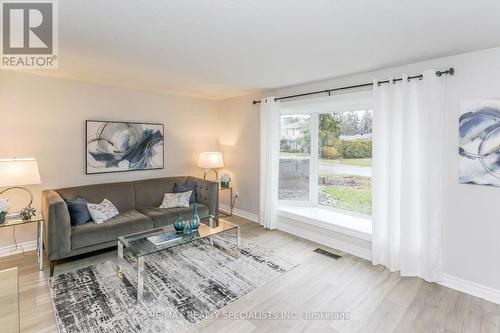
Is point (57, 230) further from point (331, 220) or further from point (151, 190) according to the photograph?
point (331, 220)

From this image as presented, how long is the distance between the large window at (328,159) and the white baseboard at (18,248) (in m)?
3.71

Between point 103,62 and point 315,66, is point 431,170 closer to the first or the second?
point 315,66

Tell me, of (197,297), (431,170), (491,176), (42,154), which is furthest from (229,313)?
(42,154)

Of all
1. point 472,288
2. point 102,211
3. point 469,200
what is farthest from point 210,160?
point 472,288

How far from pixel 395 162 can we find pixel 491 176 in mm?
810

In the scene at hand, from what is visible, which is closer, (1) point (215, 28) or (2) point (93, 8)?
(2) point (93, 8)

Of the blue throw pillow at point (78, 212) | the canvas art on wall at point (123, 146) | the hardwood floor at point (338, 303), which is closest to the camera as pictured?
the hardwood floor at point (338, 303)

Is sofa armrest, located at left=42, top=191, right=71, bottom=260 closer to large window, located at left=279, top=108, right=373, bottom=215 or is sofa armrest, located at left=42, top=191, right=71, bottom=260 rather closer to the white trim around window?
the white trim around window

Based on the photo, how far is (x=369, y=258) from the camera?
3225 mm

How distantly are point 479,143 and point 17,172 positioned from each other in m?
4.78

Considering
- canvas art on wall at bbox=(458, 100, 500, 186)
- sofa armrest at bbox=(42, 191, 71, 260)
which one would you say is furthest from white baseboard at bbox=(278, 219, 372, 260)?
sofa armrest at bbox=(42, 191, 71, 260)

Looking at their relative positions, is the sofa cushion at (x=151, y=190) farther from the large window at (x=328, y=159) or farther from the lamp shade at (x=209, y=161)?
the large window at (x=328, y=159)
